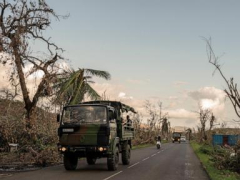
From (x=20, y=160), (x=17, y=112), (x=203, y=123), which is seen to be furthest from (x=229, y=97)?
(x=203, y=123)

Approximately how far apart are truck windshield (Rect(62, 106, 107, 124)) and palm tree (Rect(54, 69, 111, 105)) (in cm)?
805

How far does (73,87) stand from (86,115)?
9.99 m

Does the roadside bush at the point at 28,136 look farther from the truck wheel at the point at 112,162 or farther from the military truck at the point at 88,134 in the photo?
the truck wheel at the point at 112,162

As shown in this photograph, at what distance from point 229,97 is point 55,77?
1216cm

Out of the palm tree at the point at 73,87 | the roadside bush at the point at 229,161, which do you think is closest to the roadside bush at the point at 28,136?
the palm tree at the point at 73,87

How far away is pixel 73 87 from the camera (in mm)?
25891

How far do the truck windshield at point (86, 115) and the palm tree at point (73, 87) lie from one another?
8.05 m

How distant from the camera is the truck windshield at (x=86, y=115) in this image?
1604 cm

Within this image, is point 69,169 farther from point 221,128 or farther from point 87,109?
point 221,128

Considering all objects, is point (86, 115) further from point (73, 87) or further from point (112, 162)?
point (73, 87)

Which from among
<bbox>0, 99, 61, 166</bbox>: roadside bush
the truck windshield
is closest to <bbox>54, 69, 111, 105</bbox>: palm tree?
<bbox>0, 99, 61, 166</bbox>: roadside bush

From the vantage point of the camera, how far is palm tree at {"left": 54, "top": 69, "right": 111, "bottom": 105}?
25.1 metres

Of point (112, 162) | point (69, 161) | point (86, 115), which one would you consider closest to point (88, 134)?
point (86, 115)

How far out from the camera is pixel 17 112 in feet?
82.6
